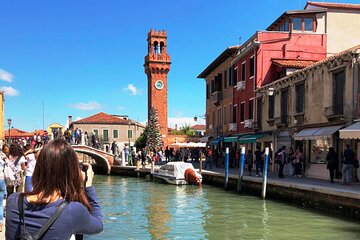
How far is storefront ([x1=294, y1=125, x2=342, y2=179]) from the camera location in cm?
1707

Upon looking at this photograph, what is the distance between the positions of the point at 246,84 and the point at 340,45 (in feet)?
18.8

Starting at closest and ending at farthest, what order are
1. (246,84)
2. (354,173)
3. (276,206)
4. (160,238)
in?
(160,238)
(276,206)
(354,173)
(246,84)

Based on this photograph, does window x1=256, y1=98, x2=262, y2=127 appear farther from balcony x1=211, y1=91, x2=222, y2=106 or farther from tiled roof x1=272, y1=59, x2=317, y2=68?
balcony x1=211, y1=91, x2=222, y2=106

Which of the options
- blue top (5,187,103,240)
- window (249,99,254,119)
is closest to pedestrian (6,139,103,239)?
blue top (5,187,103,240)

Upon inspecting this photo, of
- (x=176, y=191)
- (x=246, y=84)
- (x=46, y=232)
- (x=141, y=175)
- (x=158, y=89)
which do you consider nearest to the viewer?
(x=46, y=232)

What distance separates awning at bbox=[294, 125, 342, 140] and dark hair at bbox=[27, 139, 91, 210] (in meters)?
15.5

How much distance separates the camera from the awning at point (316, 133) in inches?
658

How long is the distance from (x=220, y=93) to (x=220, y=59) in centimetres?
262

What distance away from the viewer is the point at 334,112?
669 inches

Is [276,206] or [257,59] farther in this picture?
[257,59]

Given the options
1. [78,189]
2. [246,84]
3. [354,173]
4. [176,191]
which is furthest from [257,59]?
[78,189]

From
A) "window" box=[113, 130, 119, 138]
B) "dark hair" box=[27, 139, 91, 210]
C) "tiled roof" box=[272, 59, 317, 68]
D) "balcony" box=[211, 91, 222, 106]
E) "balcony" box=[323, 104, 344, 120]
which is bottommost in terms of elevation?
"window" box=[113, 130, 119, 138]

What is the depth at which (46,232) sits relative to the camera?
1.99 m

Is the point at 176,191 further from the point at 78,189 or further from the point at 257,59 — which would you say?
the point at 78,189
